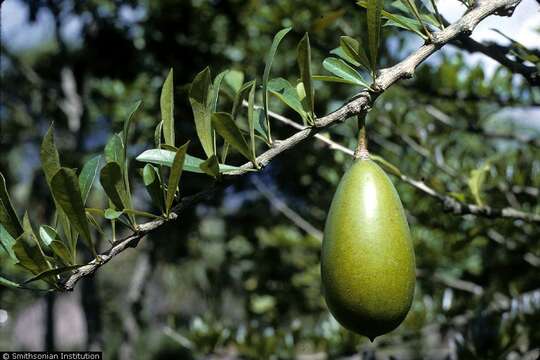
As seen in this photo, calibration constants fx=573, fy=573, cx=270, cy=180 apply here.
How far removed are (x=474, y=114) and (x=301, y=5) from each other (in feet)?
2.05

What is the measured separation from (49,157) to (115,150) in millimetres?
69

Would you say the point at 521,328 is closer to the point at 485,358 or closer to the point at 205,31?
the point at 485,358

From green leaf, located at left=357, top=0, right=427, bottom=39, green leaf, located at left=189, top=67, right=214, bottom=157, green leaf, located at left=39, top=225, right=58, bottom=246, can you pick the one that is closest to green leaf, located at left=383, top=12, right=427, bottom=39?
green leaf, located at left=357, top=0, right=427, bottom=39

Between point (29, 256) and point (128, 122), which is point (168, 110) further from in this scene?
point (29, 256)

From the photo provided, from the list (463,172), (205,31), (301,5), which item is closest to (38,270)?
(463,172)

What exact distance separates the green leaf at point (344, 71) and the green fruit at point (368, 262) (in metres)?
0.11

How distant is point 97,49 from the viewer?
6.80 feet

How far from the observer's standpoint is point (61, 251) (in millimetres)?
551

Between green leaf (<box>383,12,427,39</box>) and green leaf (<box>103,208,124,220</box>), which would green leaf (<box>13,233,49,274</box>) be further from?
green leaf (<box>383,12,427,39</box>)

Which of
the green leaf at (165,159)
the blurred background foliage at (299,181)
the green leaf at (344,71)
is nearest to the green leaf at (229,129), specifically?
the green leaf at (165,159)

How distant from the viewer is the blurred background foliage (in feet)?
4.51

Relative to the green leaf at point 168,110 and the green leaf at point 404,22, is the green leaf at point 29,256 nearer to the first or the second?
the green leaf at point 168,110

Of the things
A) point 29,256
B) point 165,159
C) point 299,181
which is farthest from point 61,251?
point 299,181

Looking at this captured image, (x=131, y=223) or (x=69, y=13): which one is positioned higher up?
(x=69, y=13)
